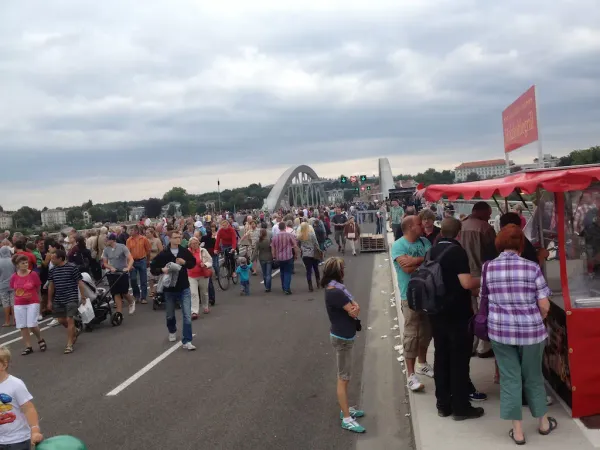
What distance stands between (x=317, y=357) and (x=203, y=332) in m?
2.89

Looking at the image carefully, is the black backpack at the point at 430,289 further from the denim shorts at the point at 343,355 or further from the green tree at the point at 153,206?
the green tree at the point at 153,206

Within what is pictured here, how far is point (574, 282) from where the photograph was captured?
4.99 meters

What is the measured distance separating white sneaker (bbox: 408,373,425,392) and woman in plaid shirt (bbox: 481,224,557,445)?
1.39 m

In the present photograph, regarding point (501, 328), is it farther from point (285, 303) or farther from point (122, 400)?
point (285, 303)

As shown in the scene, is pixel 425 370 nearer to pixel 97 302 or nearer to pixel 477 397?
pixel 477 397

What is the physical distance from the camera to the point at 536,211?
21.5 ft

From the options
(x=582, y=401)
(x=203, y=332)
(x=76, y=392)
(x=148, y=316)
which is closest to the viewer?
(x=582, y=401)

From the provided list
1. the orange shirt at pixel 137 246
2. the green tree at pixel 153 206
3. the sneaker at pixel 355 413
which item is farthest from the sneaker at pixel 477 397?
the green tree at pixel 153 206

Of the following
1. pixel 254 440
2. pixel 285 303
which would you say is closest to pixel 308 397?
pixel 254 440

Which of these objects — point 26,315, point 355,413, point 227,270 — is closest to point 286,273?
point 227,270

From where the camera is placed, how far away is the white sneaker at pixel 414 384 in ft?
19.6

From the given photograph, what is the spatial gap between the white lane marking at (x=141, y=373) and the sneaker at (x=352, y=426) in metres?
3.07

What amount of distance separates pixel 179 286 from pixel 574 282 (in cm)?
579

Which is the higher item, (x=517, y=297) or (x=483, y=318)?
(x=517, y=297)
